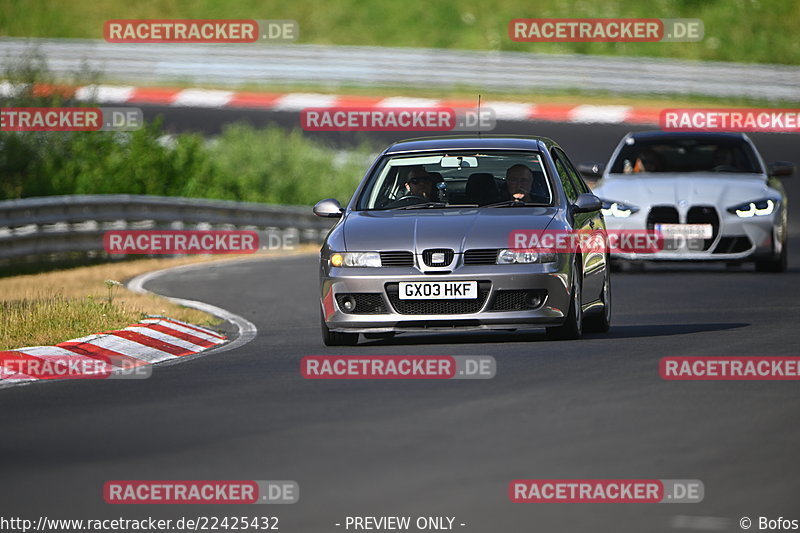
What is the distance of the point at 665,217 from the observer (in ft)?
59.7

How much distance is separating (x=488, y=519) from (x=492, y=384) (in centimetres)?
334

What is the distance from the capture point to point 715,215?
1809 cm

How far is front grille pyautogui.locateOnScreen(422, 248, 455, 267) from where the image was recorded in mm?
11477

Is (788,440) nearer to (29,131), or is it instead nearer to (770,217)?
(770,217)

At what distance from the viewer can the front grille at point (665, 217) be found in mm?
18156

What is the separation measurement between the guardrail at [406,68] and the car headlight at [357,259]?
2631cm

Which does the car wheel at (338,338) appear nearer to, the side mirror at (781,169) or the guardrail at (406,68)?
the side mirror at (781,169)

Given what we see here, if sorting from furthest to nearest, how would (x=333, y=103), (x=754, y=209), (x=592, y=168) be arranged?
(x=333, y=103)
(x=592, y=168)
(x=754, y=209)

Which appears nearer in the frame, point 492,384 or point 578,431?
point 578,431

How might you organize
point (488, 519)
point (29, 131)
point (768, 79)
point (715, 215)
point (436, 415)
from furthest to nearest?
point (768, 79), point (29, 131), point (715, 215), point (436, 415), point (488, 519)

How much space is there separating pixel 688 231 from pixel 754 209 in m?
0.81

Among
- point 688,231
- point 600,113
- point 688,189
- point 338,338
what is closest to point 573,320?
point 338,338

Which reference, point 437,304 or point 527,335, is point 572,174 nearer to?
point 527,335

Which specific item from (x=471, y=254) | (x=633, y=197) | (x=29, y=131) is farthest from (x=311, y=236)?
(x=471, y=254)
